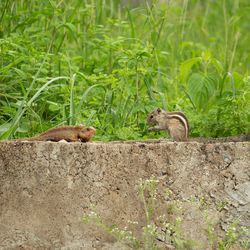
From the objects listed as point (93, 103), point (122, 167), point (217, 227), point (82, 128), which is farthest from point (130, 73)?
point (217, 227)

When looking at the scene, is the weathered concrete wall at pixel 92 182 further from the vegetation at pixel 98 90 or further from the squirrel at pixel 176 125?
the vegetation at pixel 98 90

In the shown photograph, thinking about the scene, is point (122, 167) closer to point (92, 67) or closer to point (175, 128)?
point (175, 128)

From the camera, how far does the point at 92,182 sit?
9.56 ft

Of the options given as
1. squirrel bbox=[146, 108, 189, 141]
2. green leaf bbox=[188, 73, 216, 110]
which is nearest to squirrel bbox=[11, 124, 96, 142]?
squirrel bbox=[146, 108, 189, 141]

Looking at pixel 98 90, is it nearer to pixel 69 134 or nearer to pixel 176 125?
pixel 176 125

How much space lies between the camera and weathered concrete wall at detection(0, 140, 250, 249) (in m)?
2.88

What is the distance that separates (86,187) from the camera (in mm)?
2910

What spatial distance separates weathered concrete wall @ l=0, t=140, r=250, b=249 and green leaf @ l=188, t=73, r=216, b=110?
154 centimetres

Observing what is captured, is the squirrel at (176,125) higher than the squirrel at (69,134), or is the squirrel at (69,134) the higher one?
the squirrel at (69,134)

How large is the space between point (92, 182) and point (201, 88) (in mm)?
2028

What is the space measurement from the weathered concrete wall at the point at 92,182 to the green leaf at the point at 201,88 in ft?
5.05

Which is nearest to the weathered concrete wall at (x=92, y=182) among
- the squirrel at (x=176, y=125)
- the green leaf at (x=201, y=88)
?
the squirrel at (x=176, y=125)

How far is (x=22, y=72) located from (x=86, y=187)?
68.8 inches

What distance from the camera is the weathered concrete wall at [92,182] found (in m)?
2.88
